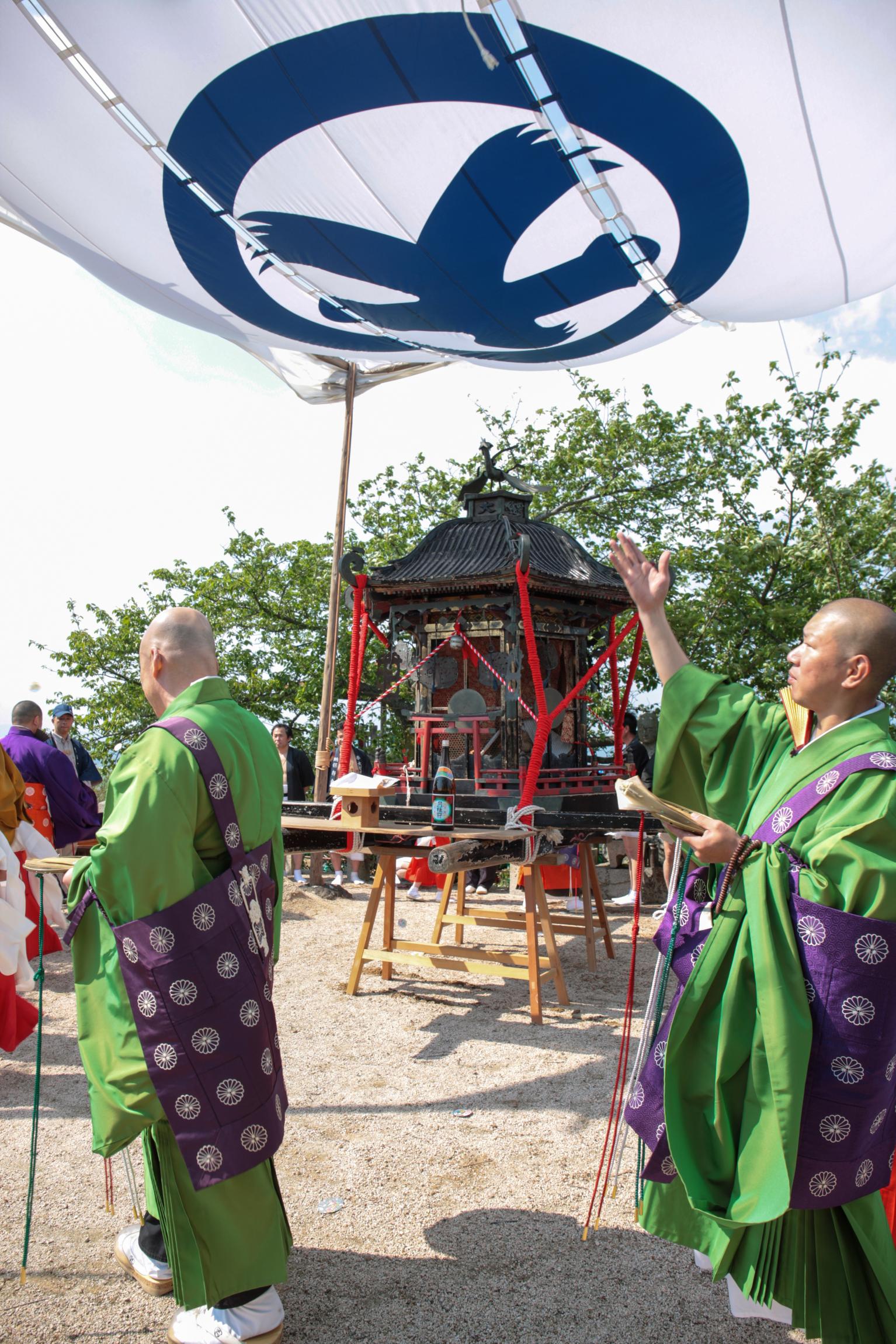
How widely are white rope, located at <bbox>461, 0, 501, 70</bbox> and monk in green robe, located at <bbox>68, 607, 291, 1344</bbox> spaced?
3.70 meters

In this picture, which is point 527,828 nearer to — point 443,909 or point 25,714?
point 443,909

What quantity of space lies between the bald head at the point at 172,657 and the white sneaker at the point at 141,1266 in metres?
1.52

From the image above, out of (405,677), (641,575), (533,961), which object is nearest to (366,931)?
(533,961)

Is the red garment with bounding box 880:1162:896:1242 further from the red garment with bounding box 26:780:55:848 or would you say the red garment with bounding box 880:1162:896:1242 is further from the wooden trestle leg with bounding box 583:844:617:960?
the red garment with bounding box 26:780:55:848

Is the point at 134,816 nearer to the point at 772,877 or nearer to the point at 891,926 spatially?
the point at 772,877

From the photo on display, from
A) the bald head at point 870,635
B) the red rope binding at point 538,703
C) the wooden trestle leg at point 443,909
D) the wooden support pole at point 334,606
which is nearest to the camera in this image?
the bald head at point 870,635

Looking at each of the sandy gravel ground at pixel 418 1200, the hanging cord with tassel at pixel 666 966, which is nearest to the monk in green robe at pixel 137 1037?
the sandy gravel ground at pixel 418 1200

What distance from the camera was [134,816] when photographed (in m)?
1.98

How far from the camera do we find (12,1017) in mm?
3697

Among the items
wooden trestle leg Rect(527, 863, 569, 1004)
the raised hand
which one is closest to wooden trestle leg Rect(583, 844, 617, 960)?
wooden trestle leg Rect(527, 863, 569, 1004)

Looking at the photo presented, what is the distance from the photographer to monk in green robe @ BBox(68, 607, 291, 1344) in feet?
6.57

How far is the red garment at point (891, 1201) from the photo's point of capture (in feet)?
7.18

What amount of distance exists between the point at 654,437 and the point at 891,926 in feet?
46.8

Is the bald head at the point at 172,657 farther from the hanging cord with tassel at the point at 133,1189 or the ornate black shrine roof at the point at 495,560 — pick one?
the ornate black shrine roof at the point at 495,560
